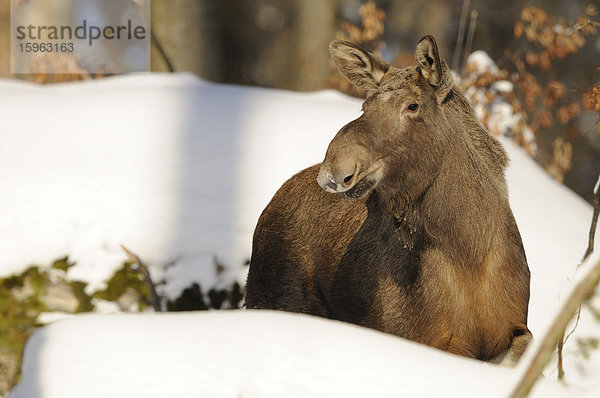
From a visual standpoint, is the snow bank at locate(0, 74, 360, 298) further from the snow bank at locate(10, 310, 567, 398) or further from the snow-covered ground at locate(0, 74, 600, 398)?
the snow bank at locate(10, 310, 567, 398)

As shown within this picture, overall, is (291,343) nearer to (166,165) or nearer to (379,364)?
(379,364)

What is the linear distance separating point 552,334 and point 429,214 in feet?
8.25

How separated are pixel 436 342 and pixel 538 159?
9094 mm

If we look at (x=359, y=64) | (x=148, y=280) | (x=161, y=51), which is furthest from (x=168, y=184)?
(x=161, y=51)

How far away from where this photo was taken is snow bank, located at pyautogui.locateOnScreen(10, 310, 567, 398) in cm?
240

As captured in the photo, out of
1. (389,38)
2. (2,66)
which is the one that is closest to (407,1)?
(389,38)

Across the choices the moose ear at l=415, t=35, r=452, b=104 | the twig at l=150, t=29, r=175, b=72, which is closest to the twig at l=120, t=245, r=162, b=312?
the moose ear at l=415, t=35, r=452, b=104

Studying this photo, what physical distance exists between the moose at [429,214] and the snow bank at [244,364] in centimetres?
109

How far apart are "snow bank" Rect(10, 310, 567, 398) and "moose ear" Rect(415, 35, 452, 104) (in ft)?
5.45

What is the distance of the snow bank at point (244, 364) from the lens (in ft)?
7.88

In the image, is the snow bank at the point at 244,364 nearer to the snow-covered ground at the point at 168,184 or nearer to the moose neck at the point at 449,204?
the snow-covered ground at the point at 168,184

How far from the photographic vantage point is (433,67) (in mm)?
3895

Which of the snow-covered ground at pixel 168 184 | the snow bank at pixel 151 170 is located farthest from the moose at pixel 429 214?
the snow bank at pixel 151 170

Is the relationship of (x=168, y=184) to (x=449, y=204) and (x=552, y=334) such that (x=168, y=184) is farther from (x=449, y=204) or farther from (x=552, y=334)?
(x=552, y=334)
